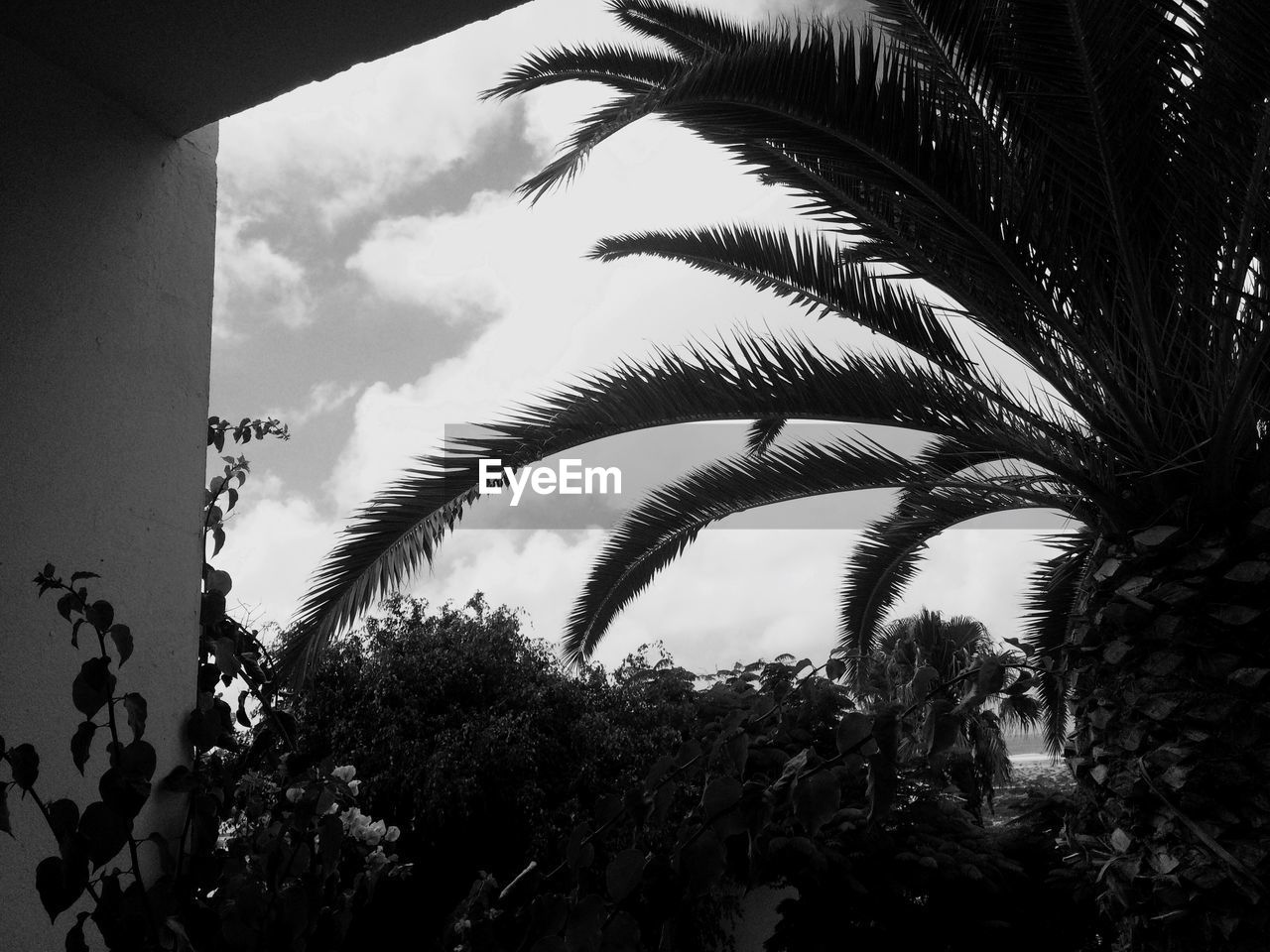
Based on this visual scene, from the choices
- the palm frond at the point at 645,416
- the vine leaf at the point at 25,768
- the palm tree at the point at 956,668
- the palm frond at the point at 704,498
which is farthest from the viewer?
the palm tree at the point at 956,668

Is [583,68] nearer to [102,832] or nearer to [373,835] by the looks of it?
[373,835]

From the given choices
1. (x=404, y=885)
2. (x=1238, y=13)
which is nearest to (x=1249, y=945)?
(x=1238, y=13)

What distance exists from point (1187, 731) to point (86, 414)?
12.1ft

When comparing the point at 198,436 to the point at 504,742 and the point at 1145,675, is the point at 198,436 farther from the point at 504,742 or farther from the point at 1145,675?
the point at 504,742

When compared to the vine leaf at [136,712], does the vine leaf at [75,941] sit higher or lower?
lower

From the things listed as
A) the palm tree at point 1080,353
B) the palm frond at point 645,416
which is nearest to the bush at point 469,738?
the palm frond at point 645,416

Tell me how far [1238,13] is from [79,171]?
331 centimetres

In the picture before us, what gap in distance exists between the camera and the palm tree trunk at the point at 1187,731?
135 inches

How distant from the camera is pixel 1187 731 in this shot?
356 cm

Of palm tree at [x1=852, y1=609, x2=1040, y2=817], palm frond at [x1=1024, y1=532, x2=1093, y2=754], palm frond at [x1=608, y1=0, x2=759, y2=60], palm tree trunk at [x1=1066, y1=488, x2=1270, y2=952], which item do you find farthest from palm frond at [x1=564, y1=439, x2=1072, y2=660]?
palm tree at [x1=852, y1=609, x2=1040, y2=817]

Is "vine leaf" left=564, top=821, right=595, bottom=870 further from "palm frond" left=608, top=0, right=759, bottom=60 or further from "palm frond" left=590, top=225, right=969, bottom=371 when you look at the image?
"palm frond" left=608, top=0, right=759, bottom=60

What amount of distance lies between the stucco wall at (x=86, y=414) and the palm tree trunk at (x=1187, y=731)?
2.98m

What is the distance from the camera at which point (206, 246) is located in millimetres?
1809

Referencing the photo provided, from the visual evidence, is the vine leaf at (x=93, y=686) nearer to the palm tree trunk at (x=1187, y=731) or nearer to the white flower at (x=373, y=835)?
the white flower at (x=373, y=835)
